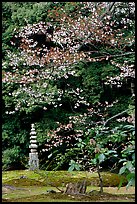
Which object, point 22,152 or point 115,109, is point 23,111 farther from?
point 115,109

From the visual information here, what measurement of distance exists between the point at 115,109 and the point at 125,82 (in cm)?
82

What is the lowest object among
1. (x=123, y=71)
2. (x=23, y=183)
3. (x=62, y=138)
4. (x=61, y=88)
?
(x=23, y=183)

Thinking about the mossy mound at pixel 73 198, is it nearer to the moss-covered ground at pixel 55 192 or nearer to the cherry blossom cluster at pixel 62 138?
the moss-covered ground at pixel 55 192

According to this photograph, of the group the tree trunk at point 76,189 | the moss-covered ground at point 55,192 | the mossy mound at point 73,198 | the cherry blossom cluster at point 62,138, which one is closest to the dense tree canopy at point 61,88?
the cherry blossom cluster at point 62,138

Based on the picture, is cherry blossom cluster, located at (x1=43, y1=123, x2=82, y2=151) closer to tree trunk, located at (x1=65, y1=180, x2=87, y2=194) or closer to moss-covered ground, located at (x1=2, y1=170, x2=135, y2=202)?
moss-covered ground, located at (x1=2, y1=170, x2=135, y2=202)

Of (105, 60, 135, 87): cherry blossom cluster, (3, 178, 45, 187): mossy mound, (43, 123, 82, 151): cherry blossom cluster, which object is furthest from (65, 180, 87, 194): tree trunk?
(105, 60, 135, 87): cherry blossom cluster

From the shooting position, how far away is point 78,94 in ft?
27.7

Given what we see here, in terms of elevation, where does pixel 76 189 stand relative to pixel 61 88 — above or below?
below

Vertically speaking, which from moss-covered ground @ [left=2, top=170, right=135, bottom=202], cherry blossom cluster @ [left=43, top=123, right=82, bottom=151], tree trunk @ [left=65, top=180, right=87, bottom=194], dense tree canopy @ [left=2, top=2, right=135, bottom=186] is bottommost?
moss-covered ground @ [left=2, top=170, right=135, bottom=202]

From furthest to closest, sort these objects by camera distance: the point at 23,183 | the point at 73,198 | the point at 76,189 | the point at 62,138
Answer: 1. the point at 62,138
2. the point at 23,183
3. the point at 76,189
4. the point at 73,198

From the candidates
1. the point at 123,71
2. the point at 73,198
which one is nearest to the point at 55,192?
the point at 73,198

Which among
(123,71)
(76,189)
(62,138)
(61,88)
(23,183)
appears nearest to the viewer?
(76,189)

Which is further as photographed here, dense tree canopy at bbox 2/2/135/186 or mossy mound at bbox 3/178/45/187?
dense tree canopy at bbox 2/2/135/186

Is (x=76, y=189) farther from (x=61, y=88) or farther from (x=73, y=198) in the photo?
(x=61, y=88)
